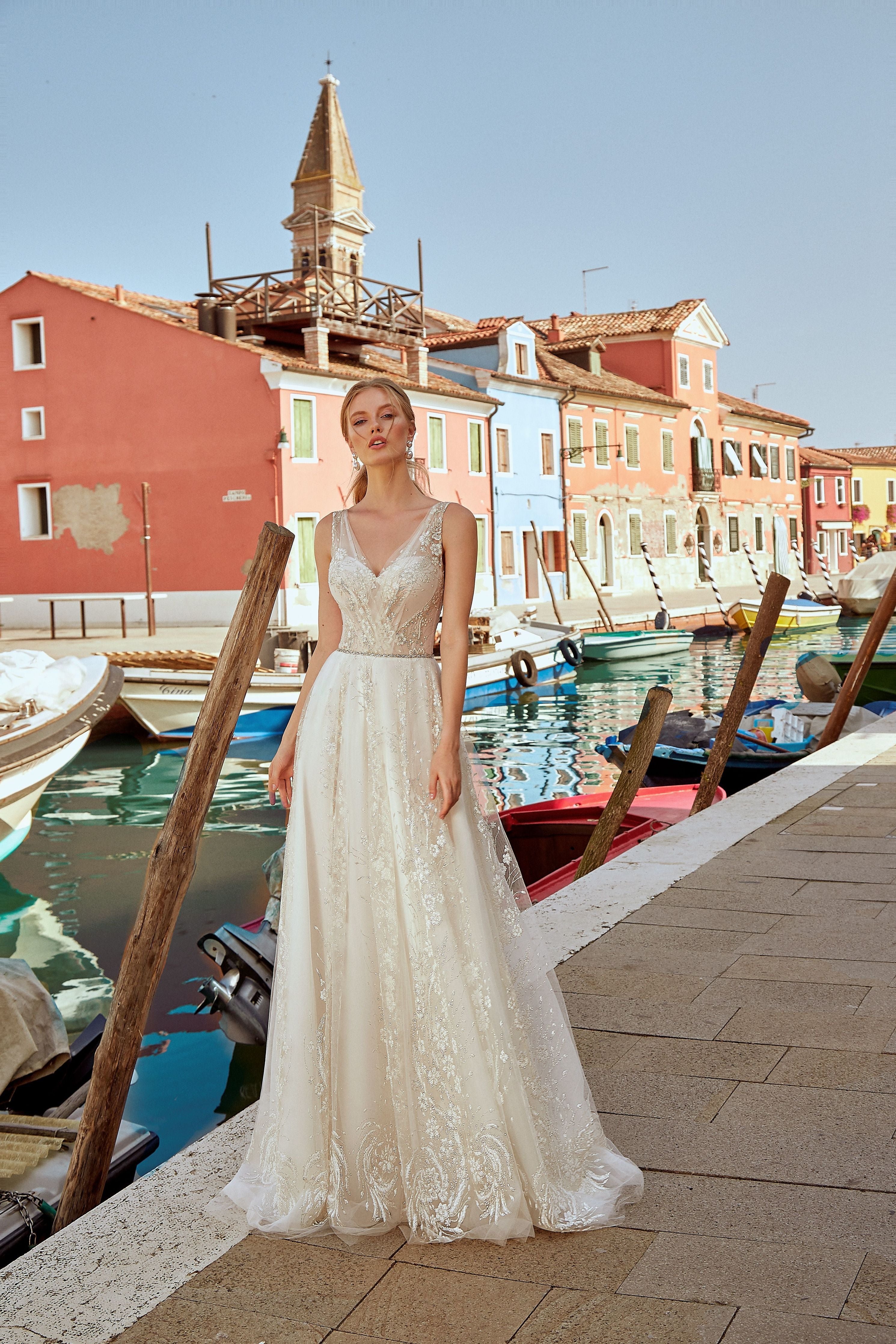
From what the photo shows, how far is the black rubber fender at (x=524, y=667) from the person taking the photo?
20.7 m

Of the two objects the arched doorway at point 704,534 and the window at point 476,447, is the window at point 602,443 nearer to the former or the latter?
the window at point 476,447

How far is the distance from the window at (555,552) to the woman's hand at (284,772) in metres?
32.1

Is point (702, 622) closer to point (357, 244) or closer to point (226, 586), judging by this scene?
point (226, 586)

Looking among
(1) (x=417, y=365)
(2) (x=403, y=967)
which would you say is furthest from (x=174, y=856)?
(1) (x=417, y=365)

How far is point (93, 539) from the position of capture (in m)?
26.4

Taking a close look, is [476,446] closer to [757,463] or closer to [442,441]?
[442,441]

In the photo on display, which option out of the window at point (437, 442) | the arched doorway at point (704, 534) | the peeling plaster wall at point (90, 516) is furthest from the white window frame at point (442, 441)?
the arched doorway at point (704, 534)

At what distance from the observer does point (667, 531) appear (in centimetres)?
4053

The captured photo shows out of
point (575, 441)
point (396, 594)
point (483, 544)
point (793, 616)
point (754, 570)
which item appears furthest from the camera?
point (575, 441)

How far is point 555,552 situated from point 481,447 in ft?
15.0

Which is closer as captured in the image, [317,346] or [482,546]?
[317,346]

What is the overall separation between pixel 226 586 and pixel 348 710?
23.1 meters

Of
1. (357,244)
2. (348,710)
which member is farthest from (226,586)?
(357,244)

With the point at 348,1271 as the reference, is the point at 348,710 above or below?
above
